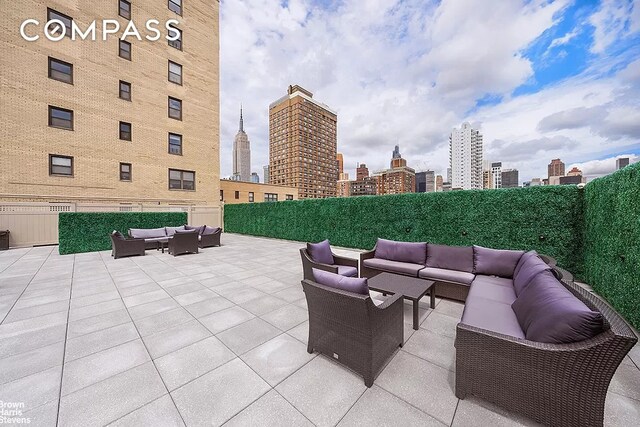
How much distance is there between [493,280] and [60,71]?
20253mm

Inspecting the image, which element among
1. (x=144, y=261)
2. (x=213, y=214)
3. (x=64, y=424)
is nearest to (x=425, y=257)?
(x=64, y=424)

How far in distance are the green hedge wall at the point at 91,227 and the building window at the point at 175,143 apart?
642cm

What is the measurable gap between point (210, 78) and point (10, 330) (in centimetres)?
1904

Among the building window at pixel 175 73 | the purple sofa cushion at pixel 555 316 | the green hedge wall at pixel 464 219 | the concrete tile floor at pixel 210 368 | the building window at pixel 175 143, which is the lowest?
the concrete tile floor at pixel 210 368

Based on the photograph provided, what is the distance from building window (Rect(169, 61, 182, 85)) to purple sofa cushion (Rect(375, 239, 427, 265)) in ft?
60.1

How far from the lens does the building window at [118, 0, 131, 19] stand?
44.8ft

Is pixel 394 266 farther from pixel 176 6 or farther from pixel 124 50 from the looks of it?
pixel 176 6

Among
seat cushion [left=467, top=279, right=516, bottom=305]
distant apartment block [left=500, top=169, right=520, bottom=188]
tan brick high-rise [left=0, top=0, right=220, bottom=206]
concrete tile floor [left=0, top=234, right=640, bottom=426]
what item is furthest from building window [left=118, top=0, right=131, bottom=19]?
distant apartment block [left=500, top=169, right=520, bottom=188]

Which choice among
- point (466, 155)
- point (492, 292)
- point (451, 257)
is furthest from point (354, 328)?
point (466, 155)

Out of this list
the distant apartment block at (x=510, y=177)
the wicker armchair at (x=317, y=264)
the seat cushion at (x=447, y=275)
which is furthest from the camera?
A: the distant apartment block at (x=510, y=177)

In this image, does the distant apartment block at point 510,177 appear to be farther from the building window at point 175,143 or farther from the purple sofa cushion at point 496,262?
the purple sofa cushion at point 496,262

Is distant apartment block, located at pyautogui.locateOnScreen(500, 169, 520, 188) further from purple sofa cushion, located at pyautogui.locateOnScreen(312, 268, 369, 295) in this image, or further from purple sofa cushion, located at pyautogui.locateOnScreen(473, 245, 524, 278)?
purple sofa cushion, located at pyautogui.locateOnScreen(312, 268, 369, 295)

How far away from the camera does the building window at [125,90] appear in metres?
13.7

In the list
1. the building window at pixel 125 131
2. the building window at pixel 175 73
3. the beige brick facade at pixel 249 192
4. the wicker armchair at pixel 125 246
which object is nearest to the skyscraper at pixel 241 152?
the beige brick facade at pixel 249 192
